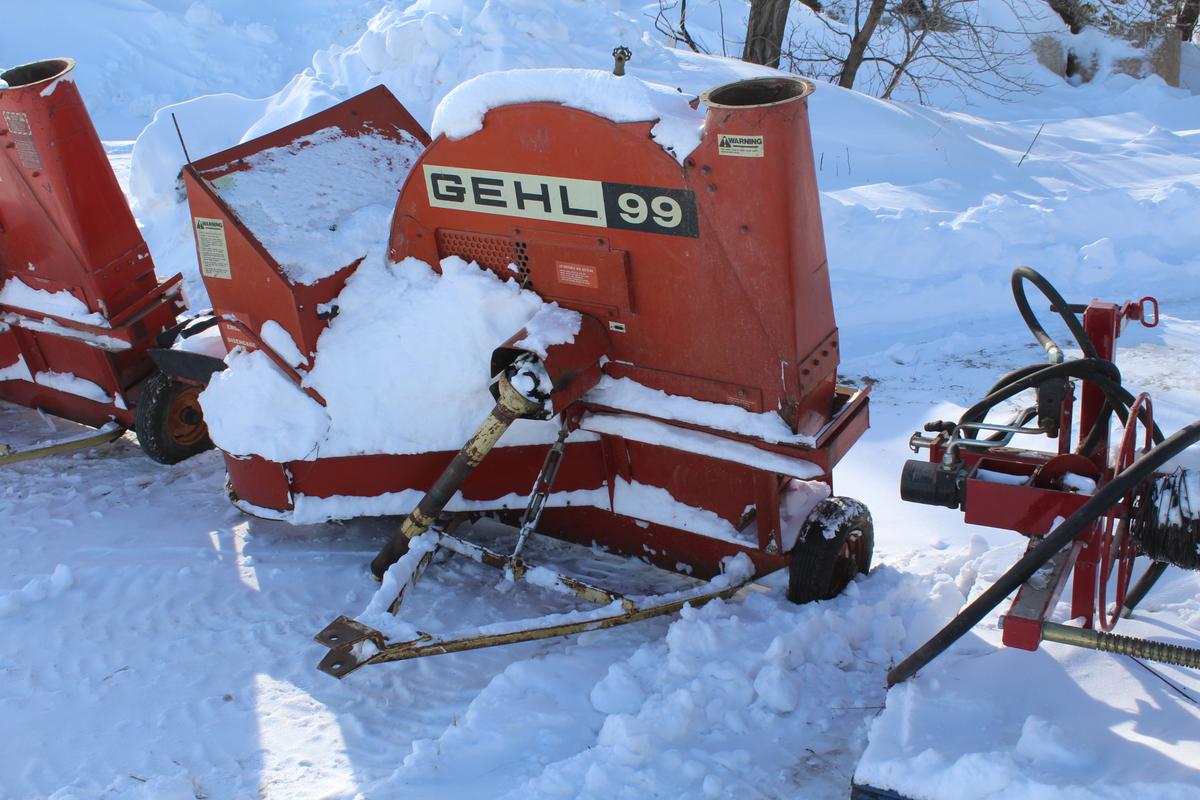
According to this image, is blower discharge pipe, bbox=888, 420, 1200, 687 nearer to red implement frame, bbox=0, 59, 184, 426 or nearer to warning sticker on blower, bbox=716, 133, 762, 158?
warning sticker on blower, bbox=716, 133, 762, 158

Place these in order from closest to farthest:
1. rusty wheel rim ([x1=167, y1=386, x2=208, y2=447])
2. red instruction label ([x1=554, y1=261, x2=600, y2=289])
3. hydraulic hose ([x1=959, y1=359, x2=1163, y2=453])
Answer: hydraulic hose ([x1=959, y1=359, x2=1163, y2=453]) < red instruction label ([x1=554, y1=261, x2=600, y2=289]) < rusty wheel rim ([x1=167, y1=386, x2=208, y2=447])

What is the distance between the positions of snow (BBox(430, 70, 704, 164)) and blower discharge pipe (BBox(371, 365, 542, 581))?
930 millimetres

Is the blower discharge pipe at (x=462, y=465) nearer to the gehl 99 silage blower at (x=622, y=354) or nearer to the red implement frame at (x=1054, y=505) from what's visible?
the gehl 99 silage blower at (x=622, y=354)

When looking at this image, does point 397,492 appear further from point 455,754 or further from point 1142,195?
point 1142,195

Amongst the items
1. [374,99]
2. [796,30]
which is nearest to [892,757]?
[374,99]

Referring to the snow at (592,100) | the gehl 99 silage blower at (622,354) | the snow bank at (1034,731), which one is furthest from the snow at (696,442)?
the snow at (592,100)

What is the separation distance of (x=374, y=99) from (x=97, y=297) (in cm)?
166

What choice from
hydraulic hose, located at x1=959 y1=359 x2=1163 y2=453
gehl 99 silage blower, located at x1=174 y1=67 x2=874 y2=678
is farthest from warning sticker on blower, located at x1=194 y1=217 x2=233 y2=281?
hydraulic hose, located at x1=959 y1=359 x2=1163 y2=453

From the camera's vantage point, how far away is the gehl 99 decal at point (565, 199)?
11.6ft

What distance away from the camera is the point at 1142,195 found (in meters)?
7.90

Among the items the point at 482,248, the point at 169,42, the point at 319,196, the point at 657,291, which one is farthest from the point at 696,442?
the point at 169,42

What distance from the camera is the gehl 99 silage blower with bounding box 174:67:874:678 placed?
345cm

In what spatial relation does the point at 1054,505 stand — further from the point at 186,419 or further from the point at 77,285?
the point at 77,285

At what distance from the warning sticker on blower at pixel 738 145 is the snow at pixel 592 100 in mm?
98
